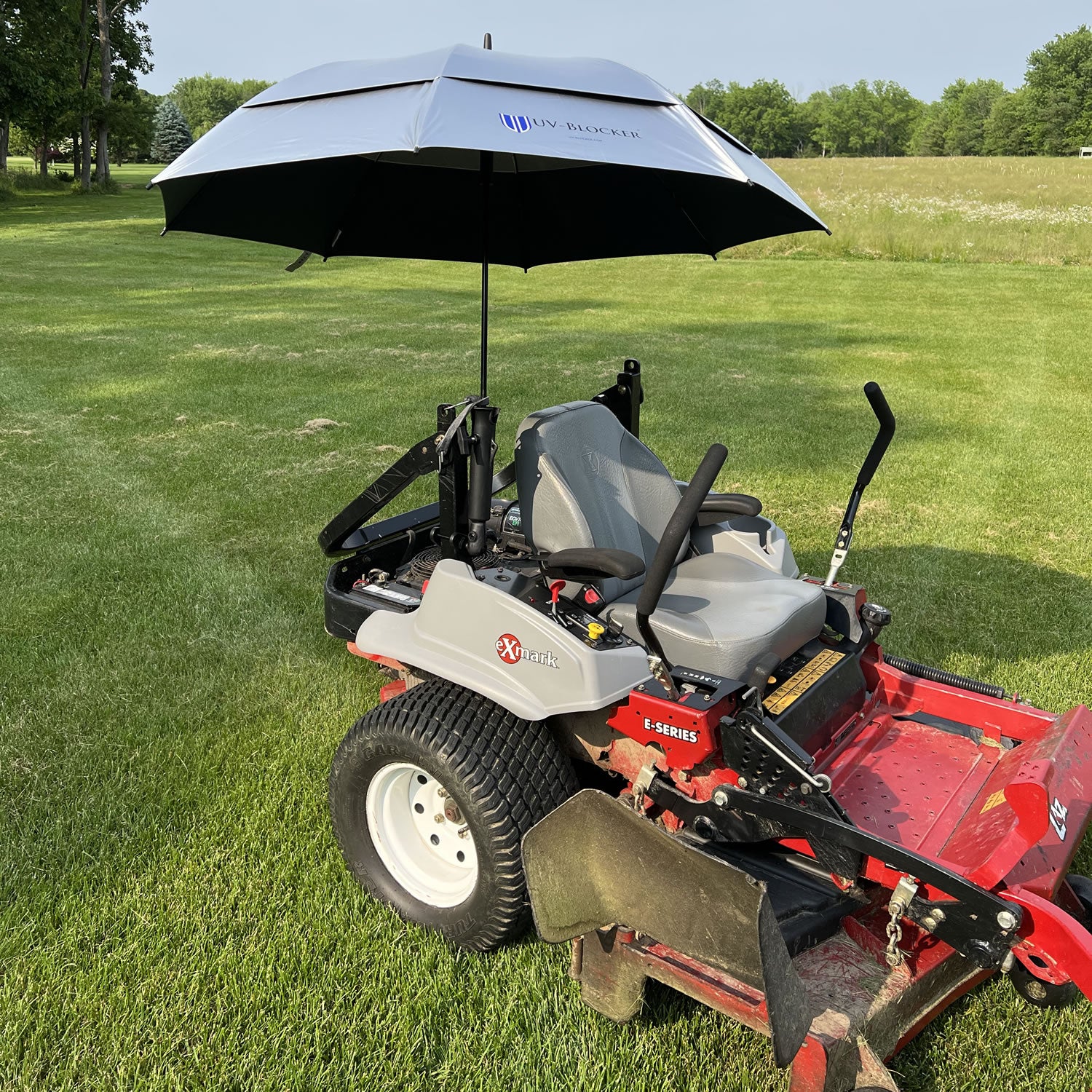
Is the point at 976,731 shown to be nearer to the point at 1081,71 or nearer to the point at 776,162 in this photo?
the point at 776,162

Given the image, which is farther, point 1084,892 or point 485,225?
point 485,225

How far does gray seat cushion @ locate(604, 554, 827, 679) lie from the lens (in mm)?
2791

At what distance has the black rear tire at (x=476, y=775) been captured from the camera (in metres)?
2.63

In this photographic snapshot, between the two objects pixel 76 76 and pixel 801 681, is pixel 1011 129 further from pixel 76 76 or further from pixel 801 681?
pixel 801 681

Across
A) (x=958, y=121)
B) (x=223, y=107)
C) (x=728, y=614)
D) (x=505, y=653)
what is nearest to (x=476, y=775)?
(x=505, y=653)

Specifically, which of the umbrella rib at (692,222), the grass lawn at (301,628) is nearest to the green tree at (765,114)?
the grass lawn at (301,628)

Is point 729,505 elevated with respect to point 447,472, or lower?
lower

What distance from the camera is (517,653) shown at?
2715 millimetres

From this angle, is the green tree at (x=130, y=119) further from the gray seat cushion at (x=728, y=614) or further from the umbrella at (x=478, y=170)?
the gray seat cushion at (x=728, y=614)

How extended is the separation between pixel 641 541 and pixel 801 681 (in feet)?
2.69

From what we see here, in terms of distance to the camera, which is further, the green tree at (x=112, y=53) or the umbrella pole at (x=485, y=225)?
the green tree at (x=112, y=53)

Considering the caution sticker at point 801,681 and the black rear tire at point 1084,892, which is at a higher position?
the caution sticker at point 801,681

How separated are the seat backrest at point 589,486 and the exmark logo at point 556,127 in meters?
0.98

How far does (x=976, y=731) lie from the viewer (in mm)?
3158
